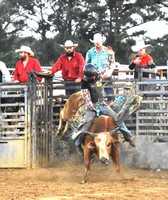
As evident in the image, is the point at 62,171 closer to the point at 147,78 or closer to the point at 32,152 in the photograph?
the point at 32,152

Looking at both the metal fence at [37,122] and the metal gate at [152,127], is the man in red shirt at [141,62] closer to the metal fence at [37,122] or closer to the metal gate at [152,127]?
the metal fence at [37,122]

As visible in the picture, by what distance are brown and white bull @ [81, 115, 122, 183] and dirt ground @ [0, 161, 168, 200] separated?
1.15ft

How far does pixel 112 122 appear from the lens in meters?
10.0

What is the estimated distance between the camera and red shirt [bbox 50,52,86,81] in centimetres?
1207

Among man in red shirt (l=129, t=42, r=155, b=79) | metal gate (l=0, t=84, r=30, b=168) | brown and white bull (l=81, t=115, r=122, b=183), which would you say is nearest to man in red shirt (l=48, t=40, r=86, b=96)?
metal gate (l=0, t=84, r=30, b=168)

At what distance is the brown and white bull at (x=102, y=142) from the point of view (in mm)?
9539

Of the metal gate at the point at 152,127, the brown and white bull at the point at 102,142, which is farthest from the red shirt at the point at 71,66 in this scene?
the brown and white bull at the point at 102,142

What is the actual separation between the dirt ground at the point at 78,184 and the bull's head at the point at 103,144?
424mm

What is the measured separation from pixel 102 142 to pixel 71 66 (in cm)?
291

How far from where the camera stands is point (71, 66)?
12.1 meters

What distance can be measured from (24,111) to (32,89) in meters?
0.47

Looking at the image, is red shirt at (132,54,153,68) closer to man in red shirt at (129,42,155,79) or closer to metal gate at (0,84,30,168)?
man in red shirt at (129,42,155,79)

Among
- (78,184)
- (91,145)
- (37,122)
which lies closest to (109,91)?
(37,122)

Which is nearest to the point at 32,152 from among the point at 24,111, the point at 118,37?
the point at 24,111
